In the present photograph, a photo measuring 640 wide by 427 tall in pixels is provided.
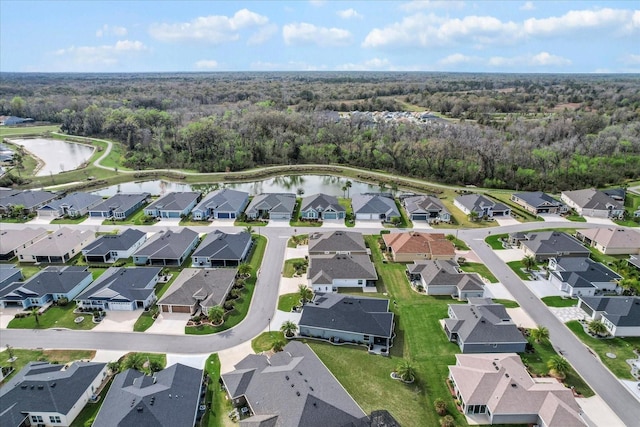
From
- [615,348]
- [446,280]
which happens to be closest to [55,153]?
[446,280]

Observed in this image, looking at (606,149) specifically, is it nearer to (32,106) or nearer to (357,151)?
(357,151)

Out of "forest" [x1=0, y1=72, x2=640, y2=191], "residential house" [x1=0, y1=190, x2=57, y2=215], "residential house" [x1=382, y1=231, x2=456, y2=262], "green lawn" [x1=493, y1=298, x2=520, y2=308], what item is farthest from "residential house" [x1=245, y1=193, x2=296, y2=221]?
"residential house" [x1=0, y1=190, x2=57, y2=215]

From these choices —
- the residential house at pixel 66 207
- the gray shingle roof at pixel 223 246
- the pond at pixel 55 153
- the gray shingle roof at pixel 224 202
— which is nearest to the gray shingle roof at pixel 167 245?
the gray shingle roof at pixel 223 246

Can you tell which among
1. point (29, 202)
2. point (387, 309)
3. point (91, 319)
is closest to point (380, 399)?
point (387, 309)

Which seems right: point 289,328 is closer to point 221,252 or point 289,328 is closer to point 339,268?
point 339,268

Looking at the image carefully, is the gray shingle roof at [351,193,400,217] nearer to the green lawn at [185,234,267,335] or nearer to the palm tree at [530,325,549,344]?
the green lawn at [185,234,267,335]
